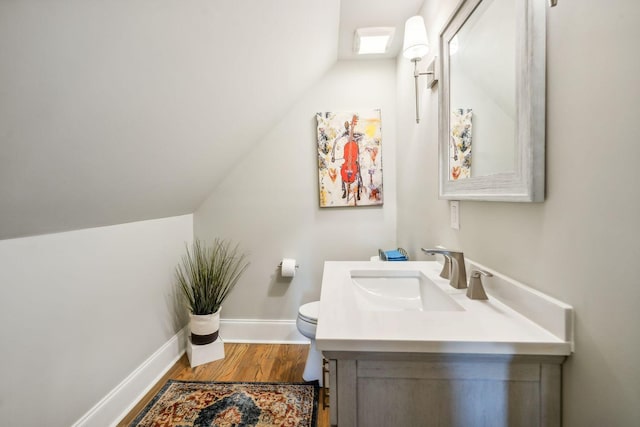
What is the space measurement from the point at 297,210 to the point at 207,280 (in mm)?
857

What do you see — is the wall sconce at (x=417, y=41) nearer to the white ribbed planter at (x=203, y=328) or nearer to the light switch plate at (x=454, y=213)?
the light switch plate at (x=454, y=213)

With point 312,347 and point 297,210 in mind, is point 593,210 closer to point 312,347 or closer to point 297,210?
point 312,347

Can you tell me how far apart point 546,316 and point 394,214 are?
163 cm

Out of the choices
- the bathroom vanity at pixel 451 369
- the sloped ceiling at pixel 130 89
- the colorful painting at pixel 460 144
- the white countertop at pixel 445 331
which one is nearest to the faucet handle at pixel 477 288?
the white countertop at pixel 445 331

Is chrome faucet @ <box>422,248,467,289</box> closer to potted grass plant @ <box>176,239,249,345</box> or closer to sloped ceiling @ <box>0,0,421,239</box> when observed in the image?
sloped ceiling @ <box>0,0,421,239</box>

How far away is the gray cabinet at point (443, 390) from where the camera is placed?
26.9 inches

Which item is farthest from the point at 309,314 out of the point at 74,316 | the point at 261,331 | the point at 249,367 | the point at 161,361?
the point at 74,316

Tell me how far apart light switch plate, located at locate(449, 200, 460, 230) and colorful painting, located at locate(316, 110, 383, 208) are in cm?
101

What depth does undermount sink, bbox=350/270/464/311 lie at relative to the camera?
1223 millimetres

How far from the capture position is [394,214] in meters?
2.33

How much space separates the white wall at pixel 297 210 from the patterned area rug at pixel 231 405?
25.9 inches

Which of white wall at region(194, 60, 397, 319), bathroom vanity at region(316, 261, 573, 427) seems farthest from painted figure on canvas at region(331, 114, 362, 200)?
bathroom vanity at region(316, 261, 573, 427)

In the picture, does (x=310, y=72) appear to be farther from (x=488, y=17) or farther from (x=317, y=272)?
(x=317, y=272)

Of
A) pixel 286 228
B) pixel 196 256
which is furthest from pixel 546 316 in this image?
pixel 196 256
